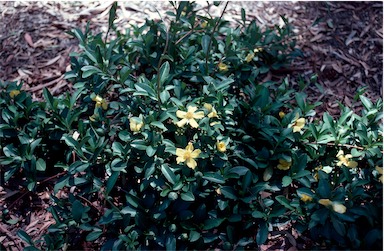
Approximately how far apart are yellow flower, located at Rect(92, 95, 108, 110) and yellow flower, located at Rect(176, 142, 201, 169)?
642 millimetres

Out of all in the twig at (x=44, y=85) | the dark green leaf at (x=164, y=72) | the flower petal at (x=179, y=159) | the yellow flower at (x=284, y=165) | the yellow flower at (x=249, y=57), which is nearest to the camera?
the flower petal at (x=179, y=159)

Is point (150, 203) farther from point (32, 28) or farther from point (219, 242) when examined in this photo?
point (32, 28)

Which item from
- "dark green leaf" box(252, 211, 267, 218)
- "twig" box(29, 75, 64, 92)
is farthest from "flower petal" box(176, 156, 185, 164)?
"twig" box(29, 75, 64, 92)

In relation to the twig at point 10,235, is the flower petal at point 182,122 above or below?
above

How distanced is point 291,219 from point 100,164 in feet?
3.30

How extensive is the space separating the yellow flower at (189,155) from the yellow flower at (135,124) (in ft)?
0.79

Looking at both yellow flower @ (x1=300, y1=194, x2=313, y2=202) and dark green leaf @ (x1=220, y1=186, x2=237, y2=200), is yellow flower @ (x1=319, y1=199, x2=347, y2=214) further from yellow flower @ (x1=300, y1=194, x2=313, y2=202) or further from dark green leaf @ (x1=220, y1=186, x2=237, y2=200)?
dark green leaf @ (x1=220, y1=186, x2=237, y2=200)

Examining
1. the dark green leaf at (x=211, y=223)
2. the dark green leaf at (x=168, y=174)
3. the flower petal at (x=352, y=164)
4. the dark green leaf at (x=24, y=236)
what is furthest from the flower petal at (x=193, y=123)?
the dark green leaf at (x=24, y=236)

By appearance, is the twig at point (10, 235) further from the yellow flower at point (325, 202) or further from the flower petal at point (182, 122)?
the yellow flower at point (325, 202)

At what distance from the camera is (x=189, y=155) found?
6.80ft

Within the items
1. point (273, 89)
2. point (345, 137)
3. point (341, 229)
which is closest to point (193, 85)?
point (273, 89)

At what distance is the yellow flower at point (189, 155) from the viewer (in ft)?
6.77

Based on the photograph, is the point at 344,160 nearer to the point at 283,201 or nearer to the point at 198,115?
the point at 283,201

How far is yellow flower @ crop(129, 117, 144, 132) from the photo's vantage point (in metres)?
2.18
